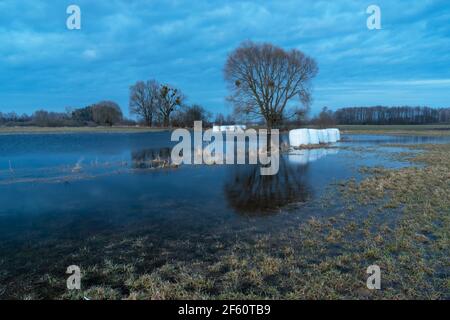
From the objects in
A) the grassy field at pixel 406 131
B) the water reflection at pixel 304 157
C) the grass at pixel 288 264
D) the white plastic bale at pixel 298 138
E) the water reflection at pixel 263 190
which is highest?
the grassy field at pixel 406 131

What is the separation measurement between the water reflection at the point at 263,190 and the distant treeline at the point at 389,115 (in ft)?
338

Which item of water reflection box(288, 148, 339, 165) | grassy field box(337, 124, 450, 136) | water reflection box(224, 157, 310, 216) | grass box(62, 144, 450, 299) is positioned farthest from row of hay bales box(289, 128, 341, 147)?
grassy field box(337, 124, 450, 136)

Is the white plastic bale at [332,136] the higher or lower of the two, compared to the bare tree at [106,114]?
lower

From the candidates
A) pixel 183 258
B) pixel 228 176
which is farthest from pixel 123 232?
pixel 228 176

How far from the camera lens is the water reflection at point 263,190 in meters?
6.89

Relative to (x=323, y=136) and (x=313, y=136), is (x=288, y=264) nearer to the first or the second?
(x=313, y=136)

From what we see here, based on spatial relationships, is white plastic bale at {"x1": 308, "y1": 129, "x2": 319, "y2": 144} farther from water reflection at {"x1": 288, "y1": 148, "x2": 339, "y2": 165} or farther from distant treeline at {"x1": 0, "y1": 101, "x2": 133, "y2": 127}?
distant treeline at {"x1": 0, "y1": 101, "x2": 133, "y2": 127}

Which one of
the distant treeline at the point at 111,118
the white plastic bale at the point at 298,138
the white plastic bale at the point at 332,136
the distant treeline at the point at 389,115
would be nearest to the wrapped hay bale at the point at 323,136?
the white plastic bale at the point at 332,136

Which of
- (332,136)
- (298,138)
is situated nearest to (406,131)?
(332,136)

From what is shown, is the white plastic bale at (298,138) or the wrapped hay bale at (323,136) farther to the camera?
the wrapped hay bale at (323,136)

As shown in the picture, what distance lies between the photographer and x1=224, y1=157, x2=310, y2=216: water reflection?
689 cm

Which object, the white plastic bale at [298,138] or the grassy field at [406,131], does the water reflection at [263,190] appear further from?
the grassy field at [406,131]
